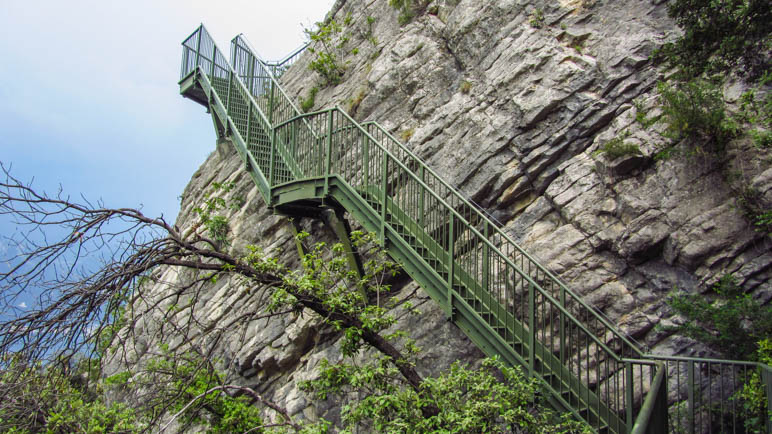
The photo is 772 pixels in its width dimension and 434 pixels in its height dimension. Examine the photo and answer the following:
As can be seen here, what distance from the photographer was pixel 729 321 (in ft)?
17.0

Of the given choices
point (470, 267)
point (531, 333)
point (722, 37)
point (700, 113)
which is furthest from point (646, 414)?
point (722, 37)

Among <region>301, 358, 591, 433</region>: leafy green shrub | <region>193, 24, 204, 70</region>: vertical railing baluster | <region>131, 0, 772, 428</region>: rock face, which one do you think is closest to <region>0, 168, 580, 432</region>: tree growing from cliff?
<region>301, 358, 591, 433</region>: leafy green shrub

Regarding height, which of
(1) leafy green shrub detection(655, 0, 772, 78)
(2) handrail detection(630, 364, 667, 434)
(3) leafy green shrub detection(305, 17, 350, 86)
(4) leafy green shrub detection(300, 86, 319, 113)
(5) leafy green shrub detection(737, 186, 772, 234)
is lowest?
(5) leafy green shrub detection(737, 186, 772, 234)

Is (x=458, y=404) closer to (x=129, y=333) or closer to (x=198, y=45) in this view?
(x=129, y=333)

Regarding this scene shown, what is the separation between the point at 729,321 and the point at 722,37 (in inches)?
138

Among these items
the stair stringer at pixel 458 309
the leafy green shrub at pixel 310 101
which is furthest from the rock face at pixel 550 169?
the leafy green shrub at pixel 310 101

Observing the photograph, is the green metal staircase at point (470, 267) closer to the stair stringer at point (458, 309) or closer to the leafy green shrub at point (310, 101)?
the stair stringer at point (458, 309)

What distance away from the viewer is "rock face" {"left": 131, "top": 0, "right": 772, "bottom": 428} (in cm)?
636

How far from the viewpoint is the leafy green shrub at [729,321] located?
16.8ft

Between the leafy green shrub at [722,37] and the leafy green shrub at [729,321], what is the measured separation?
105 inches

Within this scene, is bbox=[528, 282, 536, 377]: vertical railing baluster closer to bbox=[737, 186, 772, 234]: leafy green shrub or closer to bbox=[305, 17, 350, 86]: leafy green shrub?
bbox=[737, 186, 772, 234]: leafy green shrub

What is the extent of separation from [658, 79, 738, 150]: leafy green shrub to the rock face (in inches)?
10.2

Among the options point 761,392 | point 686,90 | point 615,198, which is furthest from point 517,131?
point 761,392

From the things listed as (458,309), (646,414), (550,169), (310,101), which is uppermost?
(310,101)
